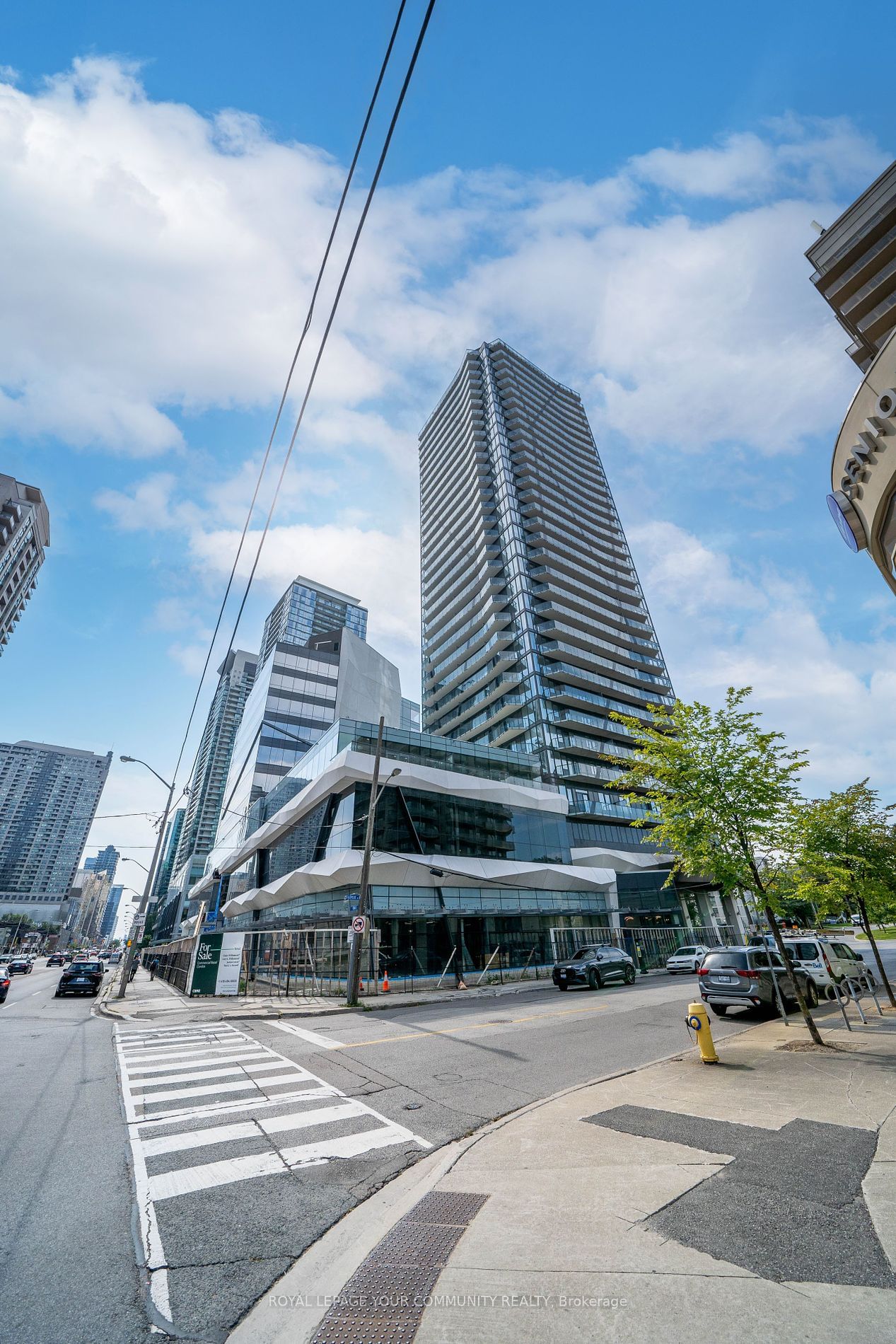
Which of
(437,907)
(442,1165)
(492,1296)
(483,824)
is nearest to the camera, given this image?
(492,1296)

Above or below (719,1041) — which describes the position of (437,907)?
above

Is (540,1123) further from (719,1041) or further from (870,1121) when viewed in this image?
(719,1041)

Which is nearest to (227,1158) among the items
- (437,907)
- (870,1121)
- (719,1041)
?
(870,1121)

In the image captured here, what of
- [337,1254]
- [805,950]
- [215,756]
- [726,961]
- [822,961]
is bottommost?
[337,1254]

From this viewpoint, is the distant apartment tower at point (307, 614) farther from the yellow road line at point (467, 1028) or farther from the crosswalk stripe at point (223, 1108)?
the crosswalk stripe at point (223, 1108)

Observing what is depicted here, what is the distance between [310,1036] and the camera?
1271cm

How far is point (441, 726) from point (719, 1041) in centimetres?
6168

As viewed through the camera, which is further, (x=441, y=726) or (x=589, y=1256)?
(x=441, y=726)

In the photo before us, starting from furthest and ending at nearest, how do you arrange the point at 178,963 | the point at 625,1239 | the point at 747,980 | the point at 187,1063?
1. the point at 178,963
2. the point at 747,980
3. the point at 187,1063
4. the point at 625,1239

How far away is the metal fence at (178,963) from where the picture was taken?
85.1ft

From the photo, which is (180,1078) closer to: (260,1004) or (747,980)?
(747,980)

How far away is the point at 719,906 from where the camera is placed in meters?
54.5

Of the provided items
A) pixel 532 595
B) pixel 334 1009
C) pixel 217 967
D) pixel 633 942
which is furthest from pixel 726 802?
pixel 532 595

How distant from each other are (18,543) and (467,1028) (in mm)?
83319
